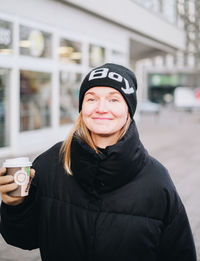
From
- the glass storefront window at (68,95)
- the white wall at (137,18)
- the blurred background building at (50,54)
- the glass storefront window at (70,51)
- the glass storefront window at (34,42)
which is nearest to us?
the blurred background building at (50,54)

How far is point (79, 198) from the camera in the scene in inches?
75.5

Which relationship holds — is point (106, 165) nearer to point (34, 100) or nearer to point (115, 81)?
point (115, 81)

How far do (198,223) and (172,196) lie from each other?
3.64 metres

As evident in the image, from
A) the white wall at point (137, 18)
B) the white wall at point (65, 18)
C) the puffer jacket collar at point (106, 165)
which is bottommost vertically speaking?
the puffer jacket collar at point (106, 165)

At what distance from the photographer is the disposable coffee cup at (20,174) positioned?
1.81 m

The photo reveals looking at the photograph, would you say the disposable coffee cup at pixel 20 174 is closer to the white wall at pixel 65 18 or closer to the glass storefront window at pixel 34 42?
the white wall at pixel 65 18

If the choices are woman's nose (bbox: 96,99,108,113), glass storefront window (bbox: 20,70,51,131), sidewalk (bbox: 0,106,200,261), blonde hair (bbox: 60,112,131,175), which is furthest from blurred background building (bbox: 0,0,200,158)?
woman's nose (bbox: 96,99,108,113)

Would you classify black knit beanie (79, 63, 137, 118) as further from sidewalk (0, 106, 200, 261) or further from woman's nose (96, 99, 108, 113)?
sidewalk (0, 106, 200, 261)

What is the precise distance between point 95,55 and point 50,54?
283 cm

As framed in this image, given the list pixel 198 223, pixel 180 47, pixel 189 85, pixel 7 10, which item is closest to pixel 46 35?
pixel 7 10

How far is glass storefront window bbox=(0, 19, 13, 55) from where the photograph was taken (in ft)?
32.0

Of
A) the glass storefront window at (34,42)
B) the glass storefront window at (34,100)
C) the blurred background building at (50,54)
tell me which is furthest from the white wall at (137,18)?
the glass storefront window at (34,100)

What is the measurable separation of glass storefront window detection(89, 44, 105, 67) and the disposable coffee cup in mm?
12785

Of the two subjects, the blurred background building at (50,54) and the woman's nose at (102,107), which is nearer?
the woman's nose at (102,107)
